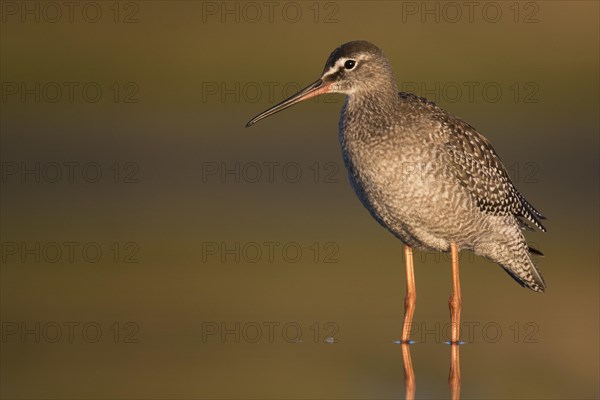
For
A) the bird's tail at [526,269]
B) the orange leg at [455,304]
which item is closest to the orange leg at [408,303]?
the orange leg at [455,304]

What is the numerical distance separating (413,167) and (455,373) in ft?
6.03

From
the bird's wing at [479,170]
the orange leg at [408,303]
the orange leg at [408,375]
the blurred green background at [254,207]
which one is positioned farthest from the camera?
the orange leg at [408,303]

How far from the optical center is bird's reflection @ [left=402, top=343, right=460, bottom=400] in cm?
909

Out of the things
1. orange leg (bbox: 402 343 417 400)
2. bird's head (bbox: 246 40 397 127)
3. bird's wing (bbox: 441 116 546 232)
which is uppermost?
bird's head (bbox: 246 40 397 127)

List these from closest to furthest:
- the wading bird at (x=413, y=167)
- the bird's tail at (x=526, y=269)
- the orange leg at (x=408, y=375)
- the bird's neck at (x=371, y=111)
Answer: the orange leg at (x=408, y=375) < the wading bird at (x=413, y=167) < the bird's neck at (x=371, y=111) < the bird's tail at (x=526, y=269)

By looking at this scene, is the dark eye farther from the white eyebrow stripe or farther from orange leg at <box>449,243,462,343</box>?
orange leg at <box>449,243,462,343</box>

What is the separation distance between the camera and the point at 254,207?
57.0ft

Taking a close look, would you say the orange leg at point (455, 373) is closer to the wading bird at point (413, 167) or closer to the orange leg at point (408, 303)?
the wading bird at point (413, 167)

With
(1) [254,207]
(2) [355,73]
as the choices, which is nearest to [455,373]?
(2) [355,73]

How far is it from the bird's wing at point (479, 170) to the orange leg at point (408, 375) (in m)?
1.55

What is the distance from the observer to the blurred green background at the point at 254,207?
9977mm

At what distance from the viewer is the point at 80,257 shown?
14.3 m

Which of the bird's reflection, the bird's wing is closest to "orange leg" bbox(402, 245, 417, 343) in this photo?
the bird's reflection

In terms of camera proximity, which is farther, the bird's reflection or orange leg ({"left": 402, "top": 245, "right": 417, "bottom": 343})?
orange leg ({"left": 402, "top": 245, "right": 417, "bottom": 343})
